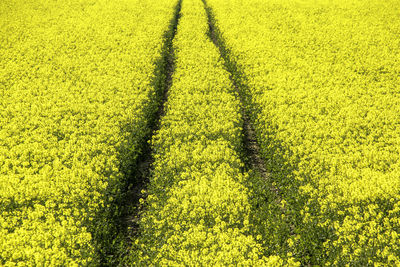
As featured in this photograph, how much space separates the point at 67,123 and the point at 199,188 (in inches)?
270

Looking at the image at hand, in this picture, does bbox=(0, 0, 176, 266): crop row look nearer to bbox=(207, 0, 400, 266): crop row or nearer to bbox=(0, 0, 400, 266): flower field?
bbox=(0, 0, 400, 266): flower field

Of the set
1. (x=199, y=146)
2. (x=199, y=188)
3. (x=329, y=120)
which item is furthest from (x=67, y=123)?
(x=329, y=120)

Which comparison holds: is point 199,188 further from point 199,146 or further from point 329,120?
point 329,120

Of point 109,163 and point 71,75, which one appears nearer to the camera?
point 109,163

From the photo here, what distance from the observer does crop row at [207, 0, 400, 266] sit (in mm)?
8375

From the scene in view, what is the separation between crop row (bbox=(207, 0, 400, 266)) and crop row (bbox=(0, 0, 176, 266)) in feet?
17.9

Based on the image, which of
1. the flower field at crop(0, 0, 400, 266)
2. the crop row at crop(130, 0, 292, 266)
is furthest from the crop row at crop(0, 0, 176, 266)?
the crop row at crop(130, 0, 292, 266)

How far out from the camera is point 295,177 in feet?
34.1

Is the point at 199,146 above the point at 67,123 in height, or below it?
below

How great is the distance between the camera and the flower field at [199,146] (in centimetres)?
818

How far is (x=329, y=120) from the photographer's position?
518 inches

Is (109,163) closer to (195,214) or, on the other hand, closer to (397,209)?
(195,214)

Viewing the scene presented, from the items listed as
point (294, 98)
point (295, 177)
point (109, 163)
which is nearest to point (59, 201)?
point (109, 163)

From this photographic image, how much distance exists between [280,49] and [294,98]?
7065 mm
